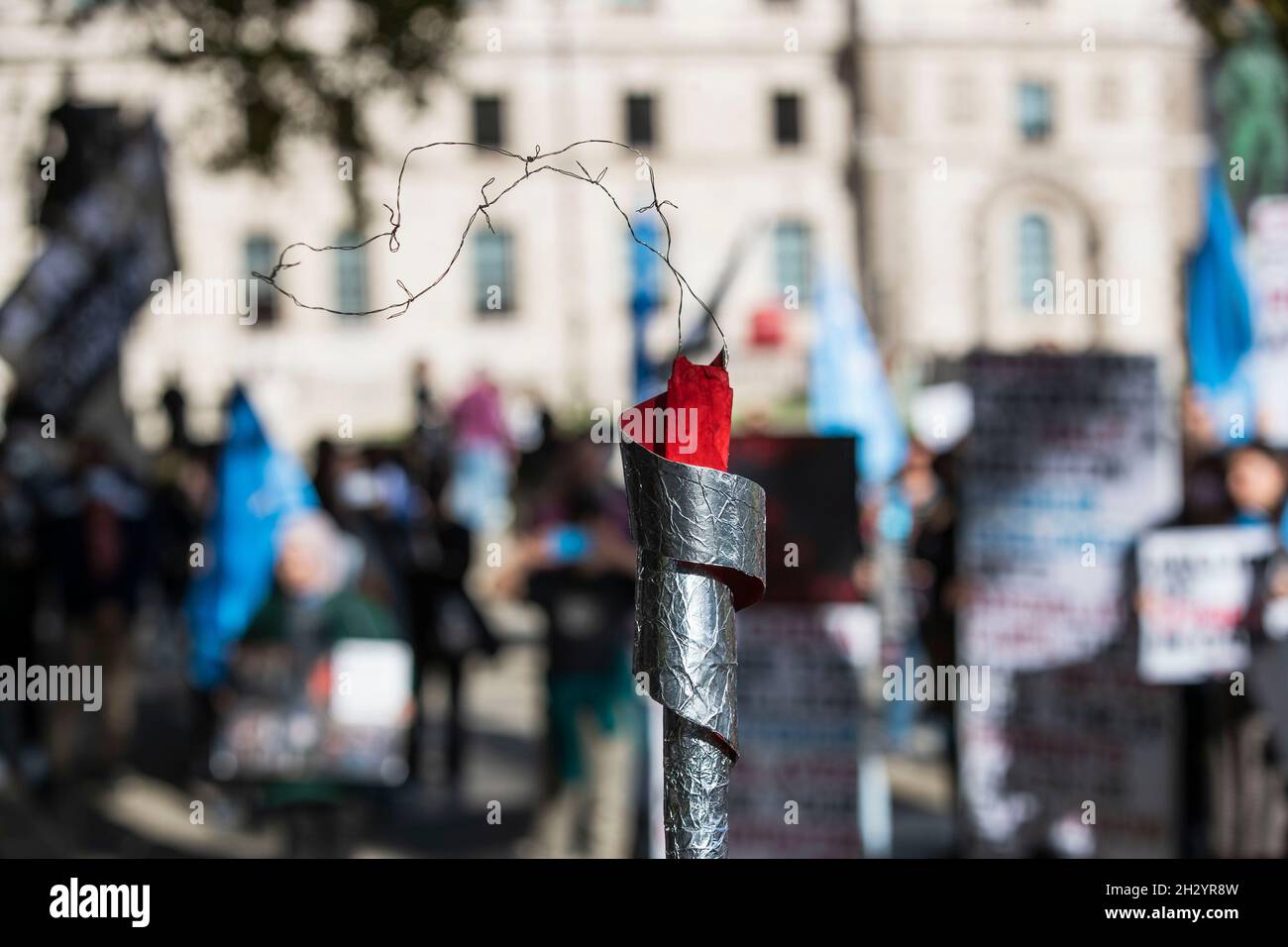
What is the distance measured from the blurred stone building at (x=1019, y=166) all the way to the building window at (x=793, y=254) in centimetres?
123

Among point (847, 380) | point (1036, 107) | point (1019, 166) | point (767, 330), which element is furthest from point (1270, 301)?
point (1019, 166)

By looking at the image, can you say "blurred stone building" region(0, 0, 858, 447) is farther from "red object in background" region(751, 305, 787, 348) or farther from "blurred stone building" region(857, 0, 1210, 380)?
"red object in background" region(751, 305, 787, 348)

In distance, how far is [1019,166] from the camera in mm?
34719

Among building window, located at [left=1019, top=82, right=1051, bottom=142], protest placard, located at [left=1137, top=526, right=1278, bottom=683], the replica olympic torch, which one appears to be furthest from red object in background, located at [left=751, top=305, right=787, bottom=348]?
the replica olympic torch

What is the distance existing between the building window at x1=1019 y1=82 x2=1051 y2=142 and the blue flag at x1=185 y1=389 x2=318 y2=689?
25328 millimetres

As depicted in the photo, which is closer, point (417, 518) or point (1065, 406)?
point (1065, 406)

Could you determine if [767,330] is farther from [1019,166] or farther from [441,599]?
[1019,166]

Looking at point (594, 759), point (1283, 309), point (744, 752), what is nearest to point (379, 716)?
point (594, 759)

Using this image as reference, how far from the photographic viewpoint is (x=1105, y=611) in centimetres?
695

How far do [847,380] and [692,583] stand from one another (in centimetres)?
686

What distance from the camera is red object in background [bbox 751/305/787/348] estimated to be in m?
20.7
